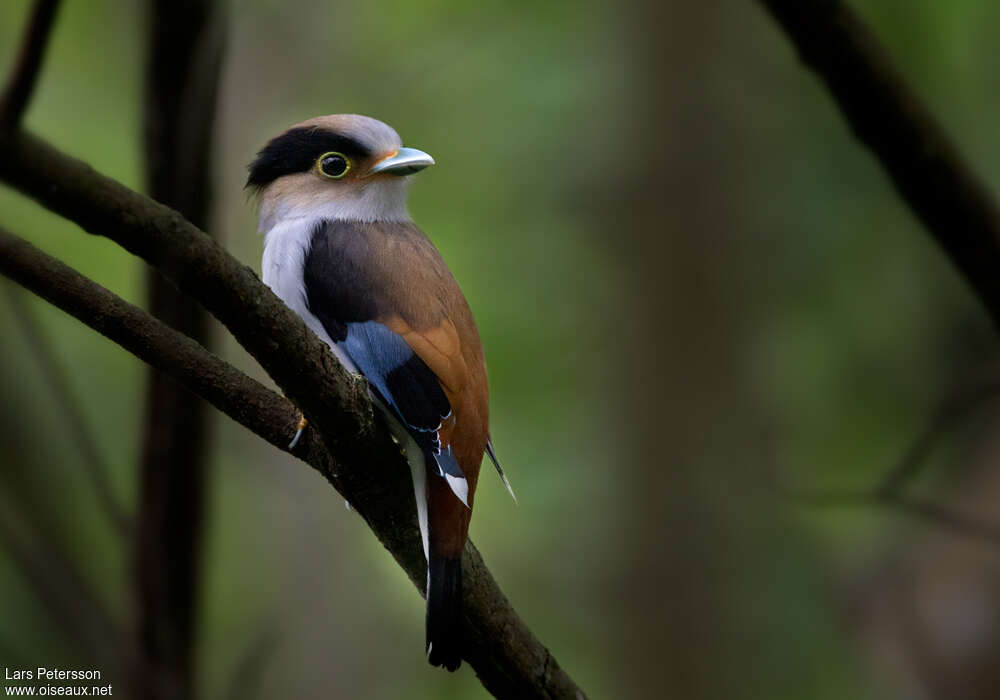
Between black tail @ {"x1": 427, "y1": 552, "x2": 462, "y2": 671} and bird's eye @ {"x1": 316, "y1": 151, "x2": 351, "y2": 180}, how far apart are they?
58.1 inches

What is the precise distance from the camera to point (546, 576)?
19.6 ft

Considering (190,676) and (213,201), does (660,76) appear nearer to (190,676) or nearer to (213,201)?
(213,201)

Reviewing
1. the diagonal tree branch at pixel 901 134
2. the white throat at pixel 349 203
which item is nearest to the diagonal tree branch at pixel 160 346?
the white throat at pixel 349 203

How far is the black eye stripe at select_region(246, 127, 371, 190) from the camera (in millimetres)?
3246

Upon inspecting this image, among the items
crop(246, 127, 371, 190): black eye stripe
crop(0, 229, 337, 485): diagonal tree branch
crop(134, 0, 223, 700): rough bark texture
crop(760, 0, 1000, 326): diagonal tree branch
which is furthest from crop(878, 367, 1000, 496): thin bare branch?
crop(134, 0, 223, 700): rough bark texture

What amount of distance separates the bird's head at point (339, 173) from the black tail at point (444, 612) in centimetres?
134

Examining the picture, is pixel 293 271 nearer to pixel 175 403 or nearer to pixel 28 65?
pixel 175 403

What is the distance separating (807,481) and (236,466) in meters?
3.01

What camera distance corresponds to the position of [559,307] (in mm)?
6352

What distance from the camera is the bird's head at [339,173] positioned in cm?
319

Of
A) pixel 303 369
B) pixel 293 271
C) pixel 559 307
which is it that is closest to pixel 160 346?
pixel 303 369

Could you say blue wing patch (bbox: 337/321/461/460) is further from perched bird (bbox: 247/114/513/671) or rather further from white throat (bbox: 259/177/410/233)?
white throat (bbox: 259/177/410/233)

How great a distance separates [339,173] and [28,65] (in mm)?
1889

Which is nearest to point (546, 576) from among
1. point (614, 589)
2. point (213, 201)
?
point (614, 589)
